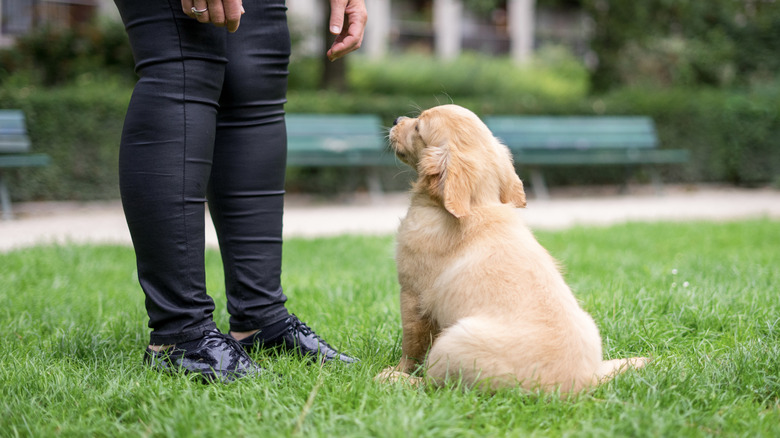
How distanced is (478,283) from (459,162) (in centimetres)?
43

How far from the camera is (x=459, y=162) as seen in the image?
7.68 ft

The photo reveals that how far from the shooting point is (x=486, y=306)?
7.03ft

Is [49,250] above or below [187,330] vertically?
below

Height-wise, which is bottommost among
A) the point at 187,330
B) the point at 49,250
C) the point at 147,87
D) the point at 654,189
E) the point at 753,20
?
the point at 654,189

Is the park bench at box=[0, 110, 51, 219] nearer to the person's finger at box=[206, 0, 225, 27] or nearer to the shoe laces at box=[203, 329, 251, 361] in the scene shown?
the shoe laces at box=[203, 329, 251, 361]

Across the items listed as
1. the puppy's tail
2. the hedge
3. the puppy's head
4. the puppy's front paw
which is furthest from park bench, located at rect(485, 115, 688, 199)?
the puppy's front paw

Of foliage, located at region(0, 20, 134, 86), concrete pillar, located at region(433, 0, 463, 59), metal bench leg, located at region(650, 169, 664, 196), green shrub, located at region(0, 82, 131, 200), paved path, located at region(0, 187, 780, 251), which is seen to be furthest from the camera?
concrete pillar, located at region(433, 0, 463, 59)

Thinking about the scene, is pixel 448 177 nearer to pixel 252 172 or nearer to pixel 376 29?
pixel 252 172

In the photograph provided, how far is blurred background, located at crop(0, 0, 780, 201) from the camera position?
8.74 m

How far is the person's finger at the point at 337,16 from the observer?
2.46 metres

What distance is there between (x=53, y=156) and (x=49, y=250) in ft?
12.7

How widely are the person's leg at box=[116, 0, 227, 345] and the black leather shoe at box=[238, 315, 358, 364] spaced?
0.34 meters

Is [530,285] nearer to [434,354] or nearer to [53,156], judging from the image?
[434,354]

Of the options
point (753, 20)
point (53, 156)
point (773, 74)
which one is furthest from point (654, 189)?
point (53, 156)
